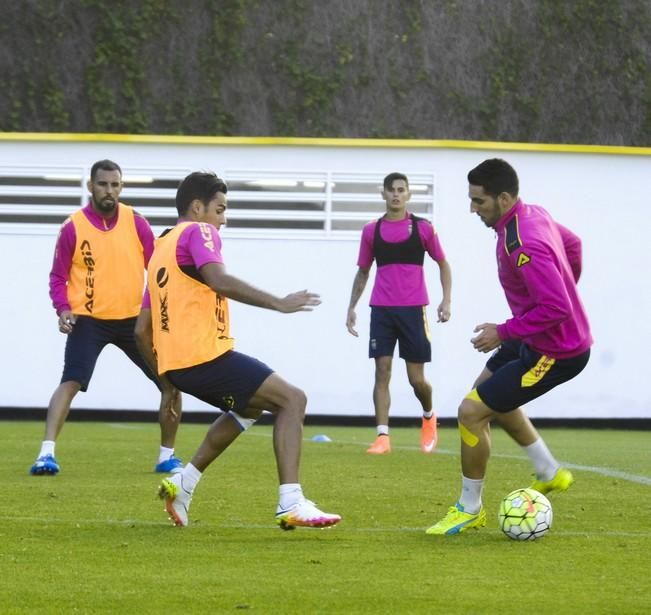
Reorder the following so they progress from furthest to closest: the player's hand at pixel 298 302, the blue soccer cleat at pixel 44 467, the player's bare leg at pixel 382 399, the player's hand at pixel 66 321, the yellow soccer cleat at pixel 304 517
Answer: the player's bare leg at pixel 382 399 < the player's hand at pixel 66 321 < the blue soccer cleat at pixel 44 467 < the yellow soccer cleat at pixel 304 517 < the player's hand at pixel 298 302

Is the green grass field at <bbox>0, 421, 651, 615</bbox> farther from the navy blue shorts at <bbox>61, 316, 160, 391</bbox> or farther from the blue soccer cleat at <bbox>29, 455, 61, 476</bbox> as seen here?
the navy blue shorts at <bbox>61, 316, 160, 391</bbox>

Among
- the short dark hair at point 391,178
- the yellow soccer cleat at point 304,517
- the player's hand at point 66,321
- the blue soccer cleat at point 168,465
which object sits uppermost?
the short dark hair at point 391,178

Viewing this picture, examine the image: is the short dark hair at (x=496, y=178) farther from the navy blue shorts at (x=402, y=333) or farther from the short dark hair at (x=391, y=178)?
the navy blue shorts at (x=402, y=333)

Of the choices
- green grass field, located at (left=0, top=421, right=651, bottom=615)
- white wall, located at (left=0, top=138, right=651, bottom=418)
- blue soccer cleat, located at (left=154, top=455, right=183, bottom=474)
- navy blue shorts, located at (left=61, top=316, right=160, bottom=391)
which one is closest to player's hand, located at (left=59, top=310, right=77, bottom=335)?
navy blue shorts, located at (left=61, top=316, right=160, bottom=391)

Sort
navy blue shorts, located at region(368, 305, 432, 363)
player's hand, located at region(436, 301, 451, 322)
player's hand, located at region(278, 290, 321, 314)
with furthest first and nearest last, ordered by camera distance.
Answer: navy blue shorts, located at region(368, 305, 432, 363)
player's hand, located at region(436, 301, 451, 322)
player's hand, located at region(278, 290, 321, 314)

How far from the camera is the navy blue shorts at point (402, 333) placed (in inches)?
537

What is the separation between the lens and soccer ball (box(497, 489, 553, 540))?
7.49 meters

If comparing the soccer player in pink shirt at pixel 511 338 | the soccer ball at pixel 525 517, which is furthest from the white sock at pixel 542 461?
the soccer ball at pixel 525 517

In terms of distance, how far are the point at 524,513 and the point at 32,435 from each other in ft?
29.3

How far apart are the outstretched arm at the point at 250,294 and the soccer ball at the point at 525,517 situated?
141 cm

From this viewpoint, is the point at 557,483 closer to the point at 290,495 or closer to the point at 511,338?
the point at 511,338

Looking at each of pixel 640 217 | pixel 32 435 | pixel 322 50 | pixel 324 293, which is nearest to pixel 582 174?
pixel 640 217

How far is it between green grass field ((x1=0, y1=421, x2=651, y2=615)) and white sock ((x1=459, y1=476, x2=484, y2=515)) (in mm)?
143

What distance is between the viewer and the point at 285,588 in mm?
6055
